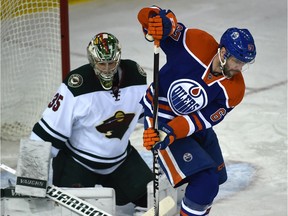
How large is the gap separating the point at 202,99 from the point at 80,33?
11.8ft

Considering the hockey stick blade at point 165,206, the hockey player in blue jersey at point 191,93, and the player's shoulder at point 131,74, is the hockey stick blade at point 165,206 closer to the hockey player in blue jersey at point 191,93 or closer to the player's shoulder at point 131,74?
the hockey player in blue jersey at point 191,93

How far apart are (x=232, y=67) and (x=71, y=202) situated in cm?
92

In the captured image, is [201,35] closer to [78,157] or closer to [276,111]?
[78,157]

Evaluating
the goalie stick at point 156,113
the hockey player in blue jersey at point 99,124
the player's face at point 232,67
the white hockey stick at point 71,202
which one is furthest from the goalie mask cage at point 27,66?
the player's face at point 232,67

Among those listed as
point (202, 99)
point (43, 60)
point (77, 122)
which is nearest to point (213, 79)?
point (202, 99)

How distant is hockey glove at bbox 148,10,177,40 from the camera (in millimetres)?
3701

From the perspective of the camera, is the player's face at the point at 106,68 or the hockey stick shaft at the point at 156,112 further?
the player's face at the point at 106,68

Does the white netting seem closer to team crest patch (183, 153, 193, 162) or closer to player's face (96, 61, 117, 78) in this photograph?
player's face (96, 61, 117, 78)

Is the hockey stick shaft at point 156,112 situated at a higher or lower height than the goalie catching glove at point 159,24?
lower

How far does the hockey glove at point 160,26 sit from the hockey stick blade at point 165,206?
0.88m

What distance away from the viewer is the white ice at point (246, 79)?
4.78m

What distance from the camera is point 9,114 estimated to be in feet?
17.8

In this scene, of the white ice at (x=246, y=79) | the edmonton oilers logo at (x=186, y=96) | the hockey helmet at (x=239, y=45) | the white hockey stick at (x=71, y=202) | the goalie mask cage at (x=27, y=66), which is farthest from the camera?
the goalie mask cage at (x=27, y=66)

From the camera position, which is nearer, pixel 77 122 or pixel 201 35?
pixel 201 35
